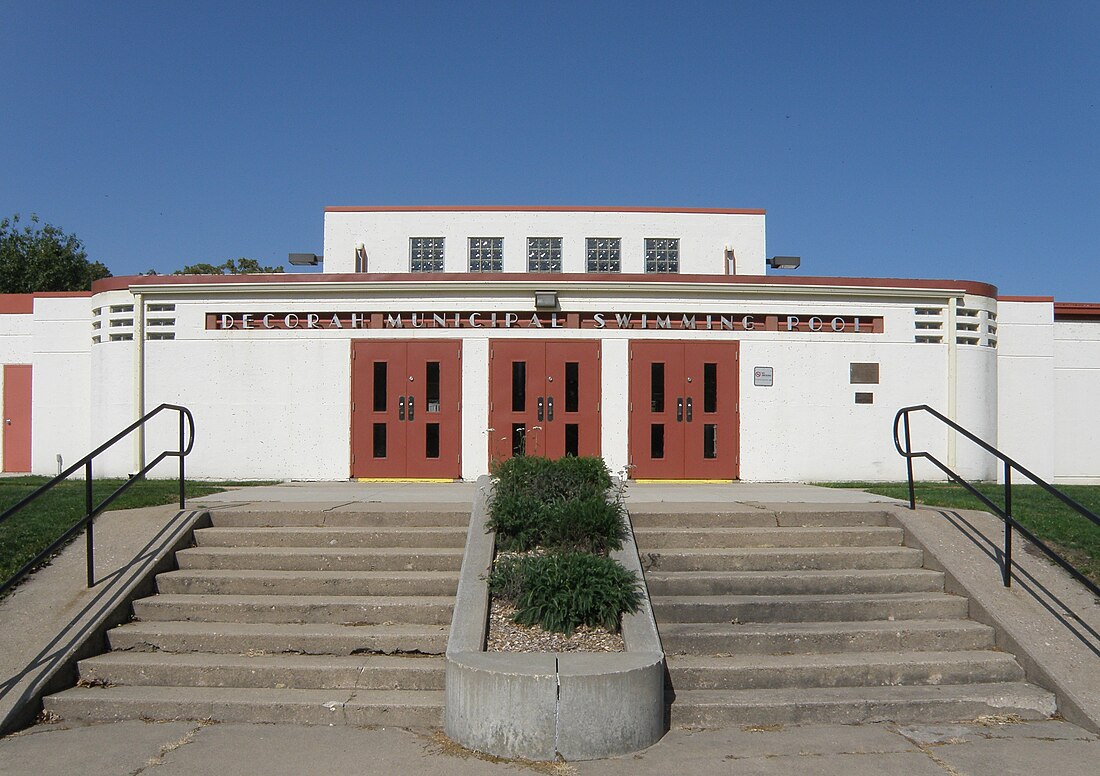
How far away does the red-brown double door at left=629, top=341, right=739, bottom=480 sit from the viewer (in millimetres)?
13852

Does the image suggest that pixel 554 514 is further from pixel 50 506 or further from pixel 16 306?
pixel 16 306

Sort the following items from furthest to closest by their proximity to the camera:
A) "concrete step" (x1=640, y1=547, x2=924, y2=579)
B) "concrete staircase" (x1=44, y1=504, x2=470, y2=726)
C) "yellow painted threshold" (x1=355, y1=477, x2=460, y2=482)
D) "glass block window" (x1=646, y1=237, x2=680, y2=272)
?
"glass block window" (x1=646, y1=237, x2=680, y2=272), "yellow painted threshold" (x1=355, y1=477, x2=460, y2=482), "concrete step" (x1=640, y1=547, x2=924, y2=579), "concrete staircase" (x1=44, y1=504, x2=470, y2=726)

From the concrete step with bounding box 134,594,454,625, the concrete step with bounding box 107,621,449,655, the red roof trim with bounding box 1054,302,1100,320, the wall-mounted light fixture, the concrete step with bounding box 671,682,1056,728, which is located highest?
the wall-mounted light fixture

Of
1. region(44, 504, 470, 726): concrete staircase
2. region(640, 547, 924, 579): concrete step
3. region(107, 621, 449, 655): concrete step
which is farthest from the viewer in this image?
region(640, 547, 924, 579): concrete step

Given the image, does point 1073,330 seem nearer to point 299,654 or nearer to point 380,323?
point 380,323

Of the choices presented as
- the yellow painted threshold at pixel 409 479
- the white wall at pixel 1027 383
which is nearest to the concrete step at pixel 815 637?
the yellow painted threshold at pixel 409 479

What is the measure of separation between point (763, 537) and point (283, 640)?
13.4 feet

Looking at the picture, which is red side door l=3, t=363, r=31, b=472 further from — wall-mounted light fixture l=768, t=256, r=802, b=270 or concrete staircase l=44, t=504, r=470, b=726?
wall-mounted light fixture l=768, t=256, r=802, b=270

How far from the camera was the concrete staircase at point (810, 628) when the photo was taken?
5500 mm

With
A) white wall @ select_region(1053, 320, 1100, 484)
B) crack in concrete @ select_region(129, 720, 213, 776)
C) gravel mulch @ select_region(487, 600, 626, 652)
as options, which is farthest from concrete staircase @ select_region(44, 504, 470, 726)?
white wall @ select_region(1053, 320, 1100, 484)

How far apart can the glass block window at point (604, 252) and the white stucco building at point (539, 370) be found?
6.05 meters

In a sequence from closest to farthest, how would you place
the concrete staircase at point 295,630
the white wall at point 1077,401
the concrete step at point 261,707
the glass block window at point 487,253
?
the concrete step at point 261,707 → the concrete staircase at point 295,630 → the white wall at point 1077,401 → the glass block window at point 487,253

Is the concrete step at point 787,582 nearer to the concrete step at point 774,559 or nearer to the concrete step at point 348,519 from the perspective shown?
the concrete step at point 774,559

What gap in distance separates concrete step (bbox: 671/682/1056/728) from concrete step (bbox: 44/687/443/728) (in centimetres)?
167
